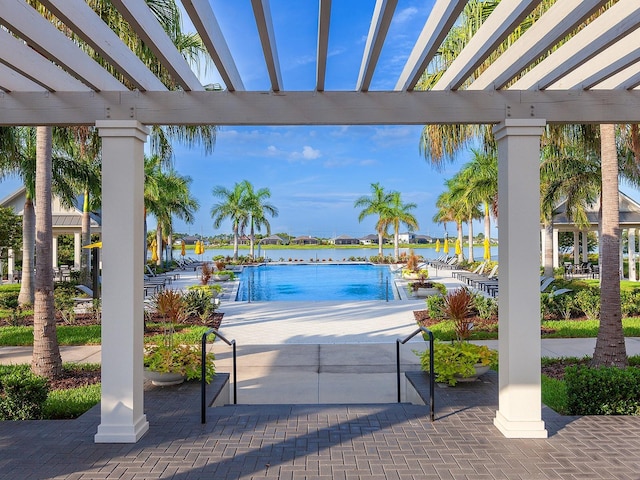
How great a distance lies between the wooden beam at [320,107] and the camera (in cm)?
471

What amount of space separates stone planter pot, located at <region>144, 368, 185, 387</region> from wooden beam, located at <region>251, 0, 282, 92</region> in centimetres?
409

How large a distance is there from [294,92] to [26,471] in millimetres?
4154

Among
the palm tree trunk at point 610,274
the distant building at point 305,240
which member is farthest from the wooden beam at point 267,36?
the distant building at point 305,240

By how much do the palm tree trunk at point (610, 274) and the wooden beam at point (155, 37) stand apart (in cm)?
682

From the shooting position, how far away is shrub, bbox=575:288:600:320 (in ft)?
41.4

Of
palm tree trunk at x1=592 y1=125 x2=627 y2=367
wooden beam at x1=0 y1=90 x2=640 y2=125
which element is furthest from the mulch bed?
palm tree trunk at x1=592 y1=125 x2=627 y2=367

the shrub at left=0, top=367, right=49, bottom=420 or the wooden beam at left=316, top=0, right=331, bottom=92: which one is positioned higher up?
the wooden beam at left=316, top=0, right=331, bottom=92

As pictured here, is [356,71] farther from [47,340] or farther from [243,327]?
[243,327]

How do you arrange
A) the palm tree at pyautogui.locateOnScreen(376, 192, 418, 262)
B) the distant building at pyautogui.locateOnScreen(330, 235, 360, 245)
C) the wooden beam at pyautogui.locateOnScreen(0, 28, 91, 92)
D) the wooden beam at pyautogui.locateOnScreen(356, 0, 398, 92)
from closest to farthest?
the wooden beam at pyautogui.locateOnScreen(356, 0, 398, 92) < the wooden beam at pyautogui.locateOnScreen(0, 28, 91, 92) < the palm tree at pyautogui.locateOnScreen(376, 192, 418, 262) < the distant building at pyautogui.locateOnScreen(330, 235, 360, 245)

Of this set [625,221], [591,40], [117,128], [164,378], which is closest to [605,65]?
[591,40]

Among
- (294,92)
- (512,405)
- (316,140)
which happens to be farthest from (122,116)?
(316,140)

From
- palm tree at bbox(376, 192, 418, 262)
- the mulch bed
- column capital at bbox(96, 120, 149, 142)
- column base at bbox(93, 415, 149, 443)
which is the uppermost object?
palm tree at bbox(376, 192, 418, 262)

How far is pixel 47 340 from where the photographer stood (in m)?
7.69

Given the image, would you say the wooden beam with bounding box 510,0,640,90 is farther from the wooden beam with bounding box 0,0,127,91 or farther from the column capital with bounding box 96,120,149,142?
the wooden beam with bounding box 0,0,127,91
